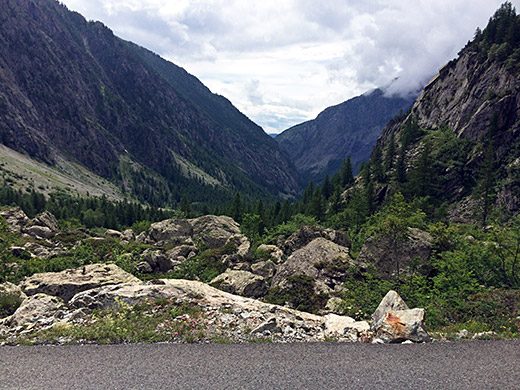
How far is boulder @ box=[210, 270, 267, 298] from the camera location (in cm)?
2621

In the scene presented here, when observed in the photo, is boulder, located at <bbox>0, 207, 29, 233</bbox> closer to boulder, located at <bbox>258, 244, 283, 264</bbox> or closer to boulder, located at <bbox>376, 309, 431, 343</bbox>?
boulder, located at <bbox>258, 244, 283, 264</bbox>

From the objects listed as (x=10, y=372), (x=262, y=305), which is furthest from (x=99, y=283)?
(x=262, y=305)

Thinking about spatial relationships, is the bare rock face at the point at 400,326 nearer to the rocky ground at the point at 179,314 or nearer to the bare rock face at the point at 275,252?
the rocky ground at the point at 179,314

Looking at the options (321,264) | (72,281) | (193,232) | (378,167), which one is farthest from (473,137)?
(72,281)

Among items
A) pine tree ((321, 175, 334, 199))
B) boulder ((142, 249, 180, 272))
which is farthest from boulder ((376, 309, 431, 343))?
pine tree ((321, 175, 334, 199))

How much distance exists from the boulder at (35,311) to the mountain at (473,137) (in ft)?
254

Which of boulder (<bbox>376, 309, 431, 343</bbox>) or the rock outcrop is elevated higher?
boulder (<bbox>376, 309, 431, 343</bbox>)

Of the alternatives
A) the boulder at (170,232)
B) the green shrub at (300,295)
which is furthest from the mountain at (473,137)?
the boulder at (170,232)

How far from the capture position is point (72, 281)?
800 inches

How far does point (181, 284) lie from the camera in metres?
16.6

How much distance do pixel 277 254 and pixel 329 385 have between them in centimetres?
2841

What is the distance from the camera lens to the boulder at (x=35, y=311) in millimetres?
13266

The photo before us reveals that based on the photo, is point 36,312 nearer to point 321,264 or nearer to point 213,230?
point 321,264

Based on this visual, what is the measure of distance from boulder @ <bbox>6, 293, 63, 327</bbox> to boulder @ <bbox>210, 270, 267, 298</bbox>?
14.3 meters
